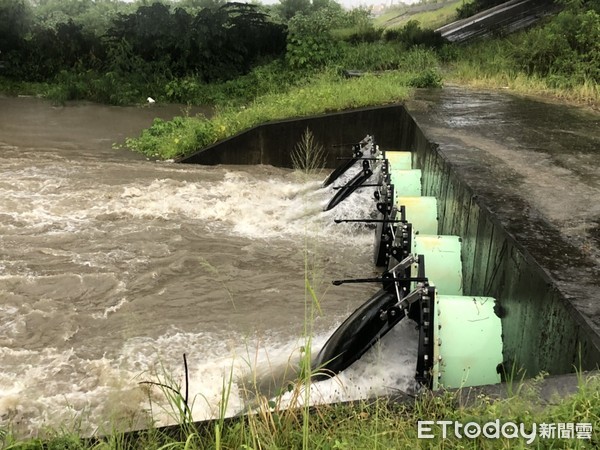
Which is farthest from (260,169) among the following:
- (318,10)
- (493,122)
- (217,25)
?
(318,10)

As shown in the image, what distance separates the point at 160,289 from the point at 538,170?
4.17 m

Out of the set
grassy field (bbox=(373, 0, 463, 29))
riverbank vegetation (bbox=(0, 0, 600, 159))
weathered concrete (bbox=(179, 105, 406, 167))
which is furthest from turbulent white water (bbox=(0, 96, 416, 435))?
grassy field (bbox=(373, 0, 463, 29))

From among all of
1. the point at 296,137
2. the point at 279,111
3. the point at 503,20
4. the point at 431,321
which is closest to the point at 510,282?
the point at 431,321

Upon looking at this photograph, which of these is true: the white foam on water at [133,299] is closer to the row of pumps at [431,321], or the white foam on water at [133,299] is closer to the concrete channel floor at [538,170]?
the row of pumps at [431,321]

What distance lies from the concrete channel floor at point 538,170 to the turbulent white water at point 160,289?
1.21m

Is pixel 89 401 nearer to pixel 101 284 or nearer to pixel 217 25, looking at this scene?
pixel 101 284

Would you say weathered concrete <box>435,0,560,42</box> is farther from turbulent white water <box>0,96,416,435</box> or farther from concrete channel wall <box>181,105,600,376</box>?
Answer: turbulent white water <box>0,96,416,435</box>

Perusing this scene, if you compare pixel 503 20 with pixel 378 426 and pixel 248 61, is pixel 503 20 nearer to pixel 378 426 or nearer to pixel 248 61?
pixel 248 61

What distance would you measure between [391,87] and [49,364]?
8.41 metres

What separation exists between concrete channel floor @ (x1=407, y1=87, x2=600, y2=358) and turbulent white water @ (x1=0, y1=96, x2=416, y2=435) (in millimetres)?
1212

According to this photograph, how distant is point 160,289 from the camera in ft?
19.1

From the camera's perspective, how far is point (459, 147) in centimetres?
677

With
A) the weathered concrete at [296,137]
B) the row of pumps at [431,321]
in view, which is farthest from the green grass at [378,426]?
the weathered concrete at [296,137]

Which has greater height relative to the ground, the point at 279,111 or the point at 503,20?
the point at 503,20
